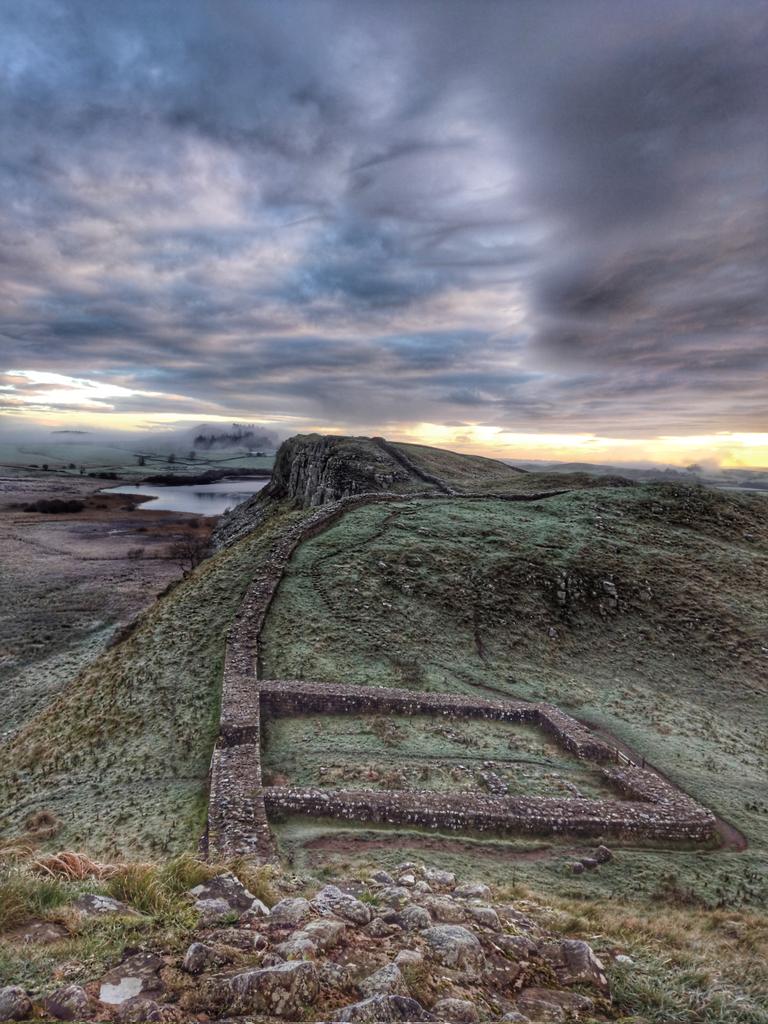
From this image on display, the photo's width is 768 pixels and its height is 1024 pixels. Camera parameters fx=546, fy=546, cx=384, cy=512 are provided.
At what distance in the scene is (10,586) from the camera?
149 ft

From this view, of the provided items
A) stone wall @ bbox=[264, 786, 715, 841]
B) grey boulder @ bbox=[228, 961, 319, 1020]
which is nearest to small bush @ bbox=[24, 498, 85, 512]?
stone wall @ bbox=[264, 786, 715, 841]

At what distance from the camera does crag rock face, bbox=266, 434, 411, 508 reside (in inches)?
2007

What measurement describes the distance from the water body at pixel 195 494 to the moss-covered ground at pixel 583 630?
7449 cm

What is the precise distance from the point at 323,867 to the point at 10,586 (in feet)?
151

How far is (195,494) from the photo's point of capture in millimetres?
146375

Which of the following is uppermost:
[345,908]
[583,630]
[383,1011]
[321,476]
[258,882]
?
[321,476]

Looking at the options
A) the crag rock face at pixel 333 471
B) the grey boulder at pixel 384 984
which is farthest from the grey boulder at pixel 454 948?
the crag rock face at pixel 333 471

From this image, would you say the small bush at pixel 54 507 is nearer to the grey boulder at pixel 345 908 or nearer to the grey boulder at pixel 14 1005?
the grey boulder at pixel 345 908

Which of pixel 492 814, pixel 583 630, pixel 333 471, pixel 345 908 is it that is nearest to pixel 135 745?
pixel 492 814

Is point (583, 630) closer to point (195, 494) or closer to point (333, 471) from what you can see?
point (333, 471)

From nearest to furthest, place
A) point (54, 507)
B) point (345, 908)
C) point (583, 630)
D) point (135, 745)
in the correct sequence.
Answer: point (345, 908) → point (135, 745) → point (583, 630) → point (54, 507)

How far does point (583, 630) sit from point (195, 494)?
444 feet

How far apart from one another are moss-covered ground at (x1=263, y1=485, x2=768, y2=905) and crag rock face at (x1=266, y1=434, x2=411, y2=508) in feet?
50.3

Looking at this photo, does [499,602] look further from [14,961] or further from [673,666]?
[14,961]
